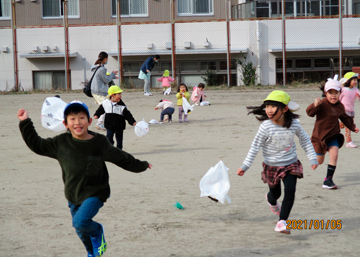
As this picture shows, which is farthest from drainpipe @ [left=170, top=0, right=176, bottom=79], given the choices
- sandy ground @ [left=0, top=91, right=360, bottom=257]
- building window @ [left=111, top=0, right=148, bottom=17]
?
sandy ground @ [left=0, top=91, right=360, bottom=257]

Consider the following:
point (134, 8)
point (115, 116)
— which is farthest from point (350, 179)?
point (134, 8)

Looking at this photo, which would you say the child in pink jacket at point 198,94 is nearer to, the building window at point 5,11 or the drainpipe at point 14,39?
the drainpipe at point 14,39

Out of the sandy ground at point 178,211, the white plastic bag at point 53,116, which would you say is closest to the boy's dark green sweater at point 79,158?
the sandy ground at point 178,211

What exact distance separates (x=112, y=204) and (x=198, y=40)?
1923 cm

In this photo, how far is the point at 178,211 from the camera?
5.32m

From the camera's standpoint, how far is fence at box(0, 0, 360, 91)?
23453 mm

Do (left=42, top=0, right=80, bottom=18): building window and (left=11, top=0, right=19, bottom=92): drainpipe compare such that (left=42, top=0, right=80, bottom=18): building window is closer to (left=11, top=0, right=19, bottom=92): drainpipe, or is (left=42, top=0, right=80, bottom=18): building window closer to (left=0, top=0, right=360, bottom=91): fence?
(left=0, top=0, right=360, bottom=91): fence

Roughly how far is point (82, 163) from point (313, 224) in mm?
2551

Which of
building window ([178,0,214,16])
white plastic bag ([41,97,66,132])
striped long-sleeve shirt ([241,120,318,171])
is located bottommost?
striped long-sleeve shirt ([241,120,318,171])

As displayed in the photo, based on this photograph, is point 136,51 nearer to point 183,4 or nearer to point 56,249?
point 183,4

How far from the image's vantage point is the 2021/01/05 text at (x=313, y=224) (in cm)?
475

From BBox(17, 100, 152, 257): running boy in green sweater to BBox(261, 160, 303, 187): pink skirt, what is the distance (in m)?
1.73

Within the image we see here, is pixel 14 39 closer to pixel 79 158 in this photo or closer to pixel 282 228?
pixel 79 158

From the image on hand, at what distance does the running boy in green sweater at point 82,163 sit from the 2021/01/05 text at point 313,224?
2020mm
